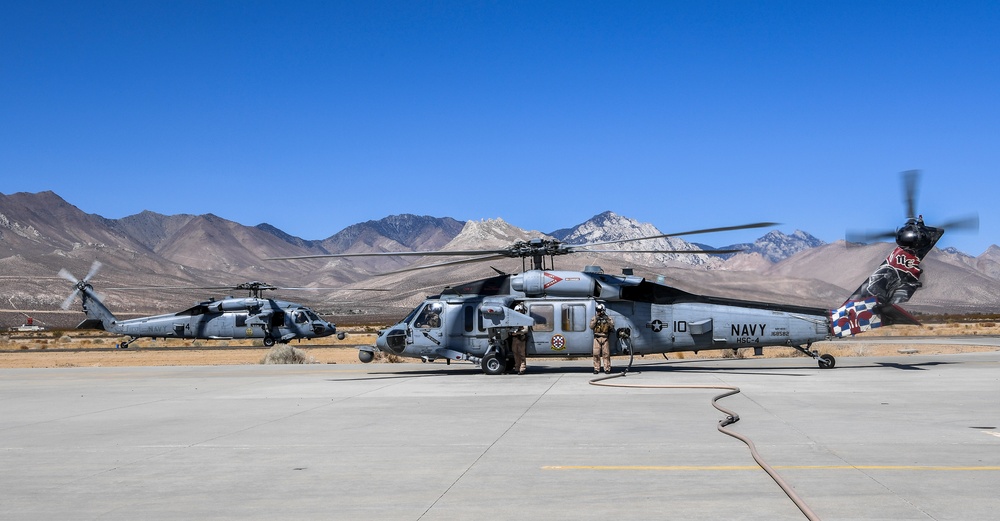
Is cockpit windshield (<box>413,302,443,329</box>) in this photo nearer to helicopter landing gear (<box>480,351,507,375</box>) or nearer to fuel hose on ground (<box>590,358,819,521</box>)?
helicopter landing gear (<box>480,351,507,375</box>)

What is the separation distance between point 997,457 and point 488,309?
15.1 metres

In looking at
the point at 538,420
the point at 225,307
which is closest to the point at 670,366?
the point at 538,420

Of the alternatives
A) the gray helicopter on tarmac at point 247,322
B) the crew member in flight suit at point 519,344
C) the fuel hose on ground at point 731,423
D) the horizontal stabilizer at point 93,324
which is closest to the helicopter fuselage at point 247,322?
the gray helicopter on tarmac at point 247,322

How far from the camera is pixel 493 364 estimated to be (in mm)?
22797

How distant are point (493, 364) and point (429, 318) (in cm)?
224

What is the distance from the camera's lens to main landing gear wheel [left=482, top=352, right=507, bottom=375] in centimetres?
2278

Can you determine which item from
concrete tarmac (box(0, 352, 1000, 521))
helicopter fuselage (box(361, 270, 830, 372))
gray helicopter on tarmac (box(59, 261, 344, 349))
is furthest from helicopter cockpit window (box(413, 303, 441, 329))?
gray helicopter on tarmac (box(59, 261, 344, 349))

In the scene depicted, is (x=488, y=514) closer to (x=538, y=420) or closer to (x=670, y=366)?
(x=538, y=420)

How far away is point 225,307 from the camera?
43750 mm

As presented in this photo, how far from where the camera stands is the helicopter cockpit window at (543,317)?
2305cm

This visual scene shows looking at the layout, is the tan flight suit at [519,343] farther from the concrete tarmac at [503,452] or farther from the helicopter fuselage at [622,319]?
the concrete tarmac at [503,452]

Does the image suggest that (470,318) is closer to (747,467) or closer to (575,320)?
(575,320)

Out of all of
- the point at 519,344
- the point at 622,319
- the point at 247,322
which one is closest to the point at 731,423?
the point at 622,319

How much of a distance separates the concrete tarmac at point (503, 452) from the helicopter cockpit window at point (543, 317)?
4140 millimetres
